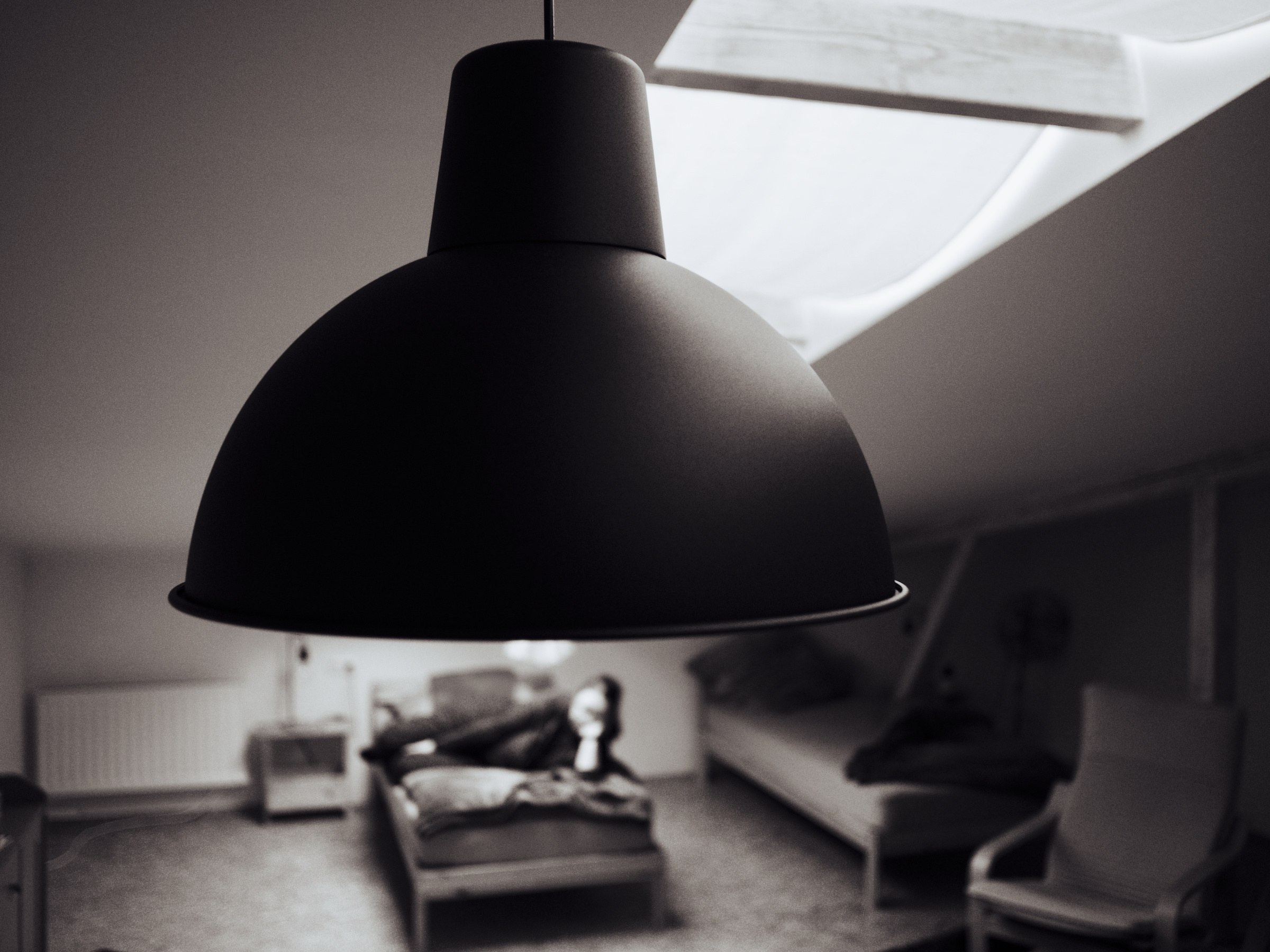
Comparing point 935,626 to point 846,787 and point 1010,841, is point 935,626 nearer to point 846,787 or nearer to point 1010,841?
point 846,787

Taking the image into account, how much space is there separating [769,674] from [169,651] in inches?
142

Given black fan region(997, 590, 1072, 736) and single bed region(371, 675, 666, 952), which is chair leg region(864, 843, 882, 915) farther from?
black fan region(997, 590, 1072, 736)

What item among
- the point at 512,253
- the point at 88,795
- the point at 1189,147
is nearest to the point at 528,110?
the point at 512,253

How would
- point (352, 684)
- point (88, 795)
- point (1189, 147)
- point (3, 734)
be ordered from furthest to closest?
point (352, 684), point (88, 795), point (3, 734), point (1189, 147)

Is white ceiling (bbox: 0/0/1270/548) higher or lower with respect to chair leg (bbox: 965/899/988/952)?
higher

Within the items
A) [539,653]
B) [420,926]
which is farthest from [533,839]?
[539,653]

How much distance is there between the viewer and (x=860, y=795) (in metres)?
4.28

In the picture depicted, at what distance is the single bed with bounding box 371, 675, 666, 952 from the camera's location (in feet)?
12.8

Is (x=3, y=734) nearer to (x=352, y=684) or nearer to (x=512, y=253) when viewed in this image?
(x=352, y=684)

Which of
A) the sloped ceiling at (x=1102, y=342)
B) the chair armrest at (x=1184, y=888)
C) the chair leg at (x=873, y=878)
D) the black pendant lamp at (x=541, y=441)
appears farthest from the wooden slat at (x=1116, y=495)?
the black pendant lamp at (x=541, y=441)

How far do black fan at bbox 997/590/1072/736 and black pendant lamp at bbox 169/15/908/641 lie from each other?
5.87m

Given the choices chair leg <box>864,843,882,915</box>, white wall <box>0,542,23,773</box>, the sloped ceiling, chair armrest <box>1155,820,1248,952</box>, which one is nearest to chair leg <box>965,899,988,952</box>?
chair armrest <box>1155,820,1248,952</box>

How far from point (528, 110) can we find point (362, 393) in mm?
191

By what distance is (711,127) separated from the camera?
2.67m
